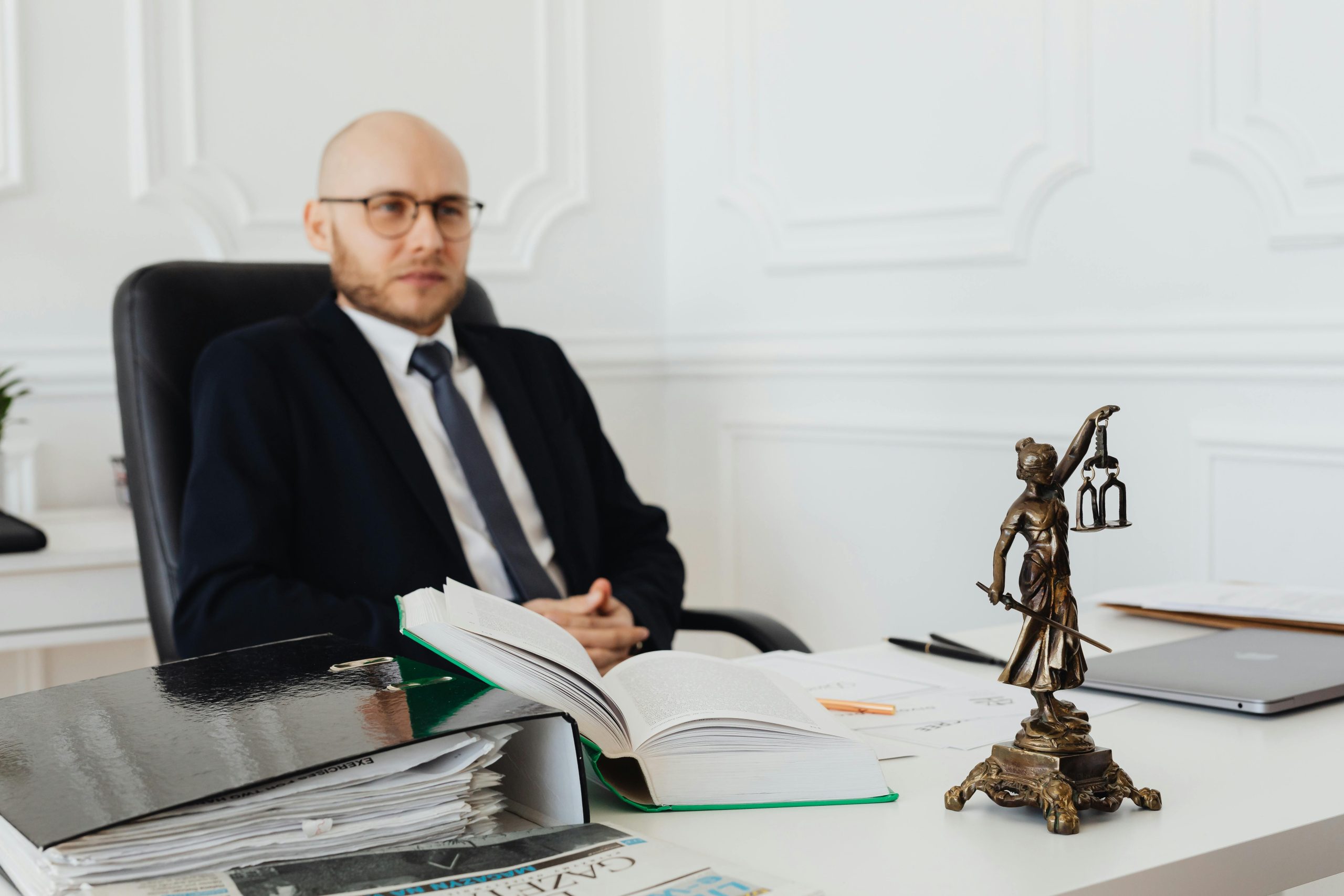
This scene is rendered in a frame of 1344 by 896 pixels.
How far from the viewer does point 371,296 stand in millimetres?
1931

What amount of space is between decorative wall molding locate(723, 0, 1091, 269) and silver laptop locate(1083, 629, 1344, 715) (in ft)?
3.64

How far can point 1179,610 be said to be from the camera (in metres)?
1.42

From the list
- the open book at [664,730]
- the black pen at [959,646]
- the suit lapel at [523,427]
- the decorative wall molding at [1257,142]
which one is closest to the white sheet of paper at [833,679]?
the black pen at [959,646]

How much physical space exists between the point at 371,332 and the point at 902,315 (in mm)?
1053

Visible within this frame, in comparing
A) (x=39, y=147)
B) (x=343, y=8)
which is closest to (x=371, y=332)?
(x=39, y=147)

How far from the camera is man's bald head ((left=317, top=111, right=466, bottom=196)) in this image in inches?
77.2

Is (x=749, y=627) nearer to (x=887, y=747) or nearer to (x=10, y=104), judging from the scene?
(x=887, y=747)

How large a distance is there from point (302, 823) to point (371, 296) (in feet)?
4.38

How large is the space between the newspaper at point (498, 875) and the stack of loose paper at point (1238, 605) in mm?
901

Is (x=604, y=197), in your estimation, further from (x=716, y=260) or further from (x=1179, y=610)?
(x=1179, y=610)

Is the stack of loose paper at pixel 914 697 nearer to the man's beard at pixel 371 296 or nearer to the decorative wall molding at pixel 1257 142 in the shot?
the man's beard at pixel 371 296

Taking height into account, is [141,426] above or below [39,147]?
below

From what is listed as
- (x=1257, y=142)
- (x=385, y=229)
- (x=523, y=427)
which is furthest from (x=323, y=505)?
(x=1257, y=142)

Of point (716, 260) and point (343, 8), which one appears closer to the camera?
point (343, 8)
